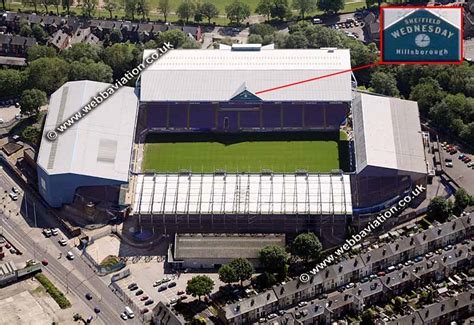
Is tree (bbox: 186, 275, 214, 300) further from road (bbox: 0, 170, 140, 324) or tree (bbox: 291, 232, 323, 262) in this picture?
tree (bbox: 291, 232, 323, 262)

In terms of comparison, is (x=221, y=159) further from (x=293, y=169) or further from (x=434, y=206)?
(x=434, y=206)

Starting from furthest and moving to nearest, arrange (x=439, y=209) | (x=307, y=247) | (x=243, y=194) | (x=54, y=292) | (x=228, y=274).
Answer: (x=243, y=194) → (x=439, y=209) → (x=307, y=247) → (x=54, y=292) → (x=228, y=274)

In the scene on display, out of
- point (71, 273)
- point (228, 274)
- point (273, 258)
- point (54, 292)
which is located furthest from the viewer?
point (71, 273)

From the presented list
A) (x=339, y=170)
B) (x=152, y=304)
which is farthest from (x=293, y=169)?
(x=152, y=304)

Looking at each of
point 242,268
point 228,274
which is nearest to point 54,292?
point 228,274

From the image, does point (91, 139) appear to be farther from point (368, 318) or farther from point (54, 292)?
point (368, 318)

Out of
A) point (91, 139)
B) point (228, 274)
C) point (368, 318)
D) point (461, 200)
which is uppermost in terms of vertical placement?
point (91, 139)
